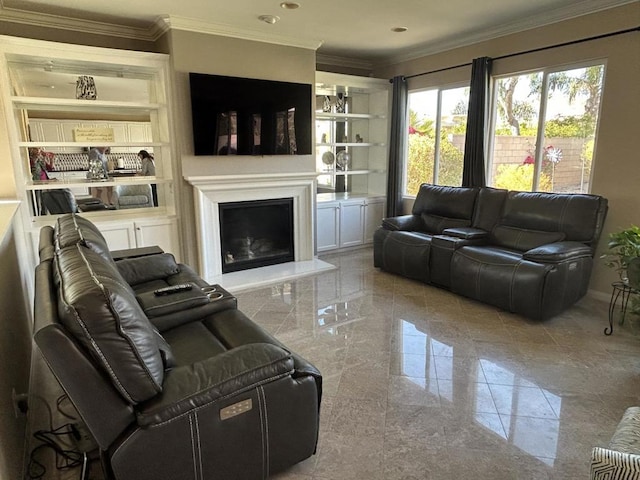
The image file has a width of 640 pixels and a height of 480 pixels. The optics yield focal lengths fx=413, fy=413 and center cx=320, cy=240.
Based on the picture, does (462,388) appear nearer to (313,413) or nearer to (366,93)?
(313,413)

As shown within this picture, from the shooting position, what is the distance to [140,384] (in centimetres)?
143

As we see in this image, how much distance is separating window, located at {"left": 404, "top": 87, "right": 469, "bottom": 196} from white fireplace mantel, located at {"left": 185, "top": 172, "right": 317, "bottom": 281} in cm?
170

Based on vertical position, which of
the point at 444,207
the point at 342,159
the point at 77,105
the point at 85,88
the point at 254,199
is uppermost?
the point at 85,88

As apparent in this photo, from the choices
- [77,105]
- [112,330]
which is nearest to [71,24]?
[77,105]

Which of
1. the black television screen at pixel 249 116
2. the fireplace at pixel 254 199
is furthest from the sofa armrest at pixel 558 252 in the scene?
the black television screen at pixel 249 116

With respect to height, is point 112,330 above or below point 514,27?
below

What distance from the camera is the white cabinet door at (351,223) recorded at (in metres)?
5.88

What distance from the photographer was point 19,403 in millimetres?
2062

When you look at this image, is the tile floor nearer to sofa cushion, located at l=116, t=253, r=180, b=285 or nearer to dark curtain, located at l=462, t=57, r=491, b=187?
sofa cushion, located at l=116, t=253, r=180, b=285

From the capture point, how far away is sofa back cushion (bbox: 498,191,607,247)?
3775mm

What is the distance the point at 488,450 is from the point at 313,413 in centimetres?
93

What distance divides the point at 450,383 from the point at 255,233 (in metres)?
3.14

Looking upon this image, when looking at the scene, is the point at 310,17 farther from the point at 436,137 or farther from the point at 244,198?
the point at 436,137

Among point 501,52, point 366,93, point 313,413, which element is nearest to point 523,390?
point 313,413
